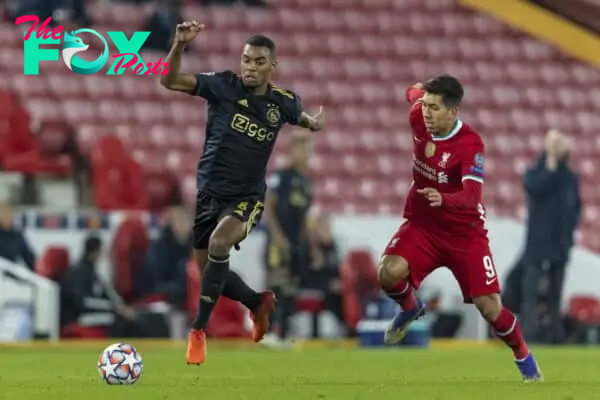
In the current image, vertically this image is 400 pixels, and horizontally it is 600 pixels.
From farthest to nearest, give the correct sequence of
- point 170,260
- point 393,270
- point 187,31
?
point 170,260
point 393,270
point 187,31

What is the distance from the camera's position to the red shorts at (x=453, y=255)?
30.3 feet

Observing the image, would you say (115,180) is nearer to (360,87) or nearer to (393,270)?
(360,87)

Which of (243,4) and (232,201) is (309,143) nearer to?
(232,201)

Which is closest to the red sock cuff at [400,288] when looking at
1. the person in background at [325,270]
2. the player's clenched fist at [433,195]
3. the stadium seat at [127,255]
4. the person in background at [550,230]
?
the player's clenched fist at [433,195]

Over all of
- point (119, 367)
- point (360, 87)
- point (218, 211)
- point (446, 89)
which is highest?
point (360, 87)

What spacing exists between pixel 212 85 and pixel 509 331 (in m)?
2.21

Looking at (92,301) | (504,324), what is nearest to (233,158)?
(504,324)

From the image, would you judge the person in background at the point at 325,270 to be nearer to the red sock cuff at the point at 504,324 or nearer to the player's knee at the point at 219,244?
the player's knee at the point at 219,244

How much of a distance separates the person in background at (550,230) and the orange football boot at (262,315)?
5831 millimetres

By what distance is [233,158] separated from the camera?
967 cm

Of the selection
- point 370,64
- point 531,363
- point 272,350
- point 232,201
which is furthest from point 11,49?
point 531,363

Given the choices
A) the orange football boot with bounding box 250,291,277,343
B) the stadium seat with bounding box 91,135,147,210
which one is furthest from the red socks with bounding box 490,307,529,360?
the stadium seat with bounding box 91,135,147,210

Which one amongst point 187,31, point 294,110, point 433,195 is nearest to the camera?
point 433,195

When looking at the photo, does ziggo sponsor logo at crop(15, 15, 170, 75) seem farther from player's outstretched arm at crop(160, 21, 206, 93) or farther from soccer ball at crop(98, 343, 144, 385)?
soccer ball at crop(98, 343, 144, 385)
